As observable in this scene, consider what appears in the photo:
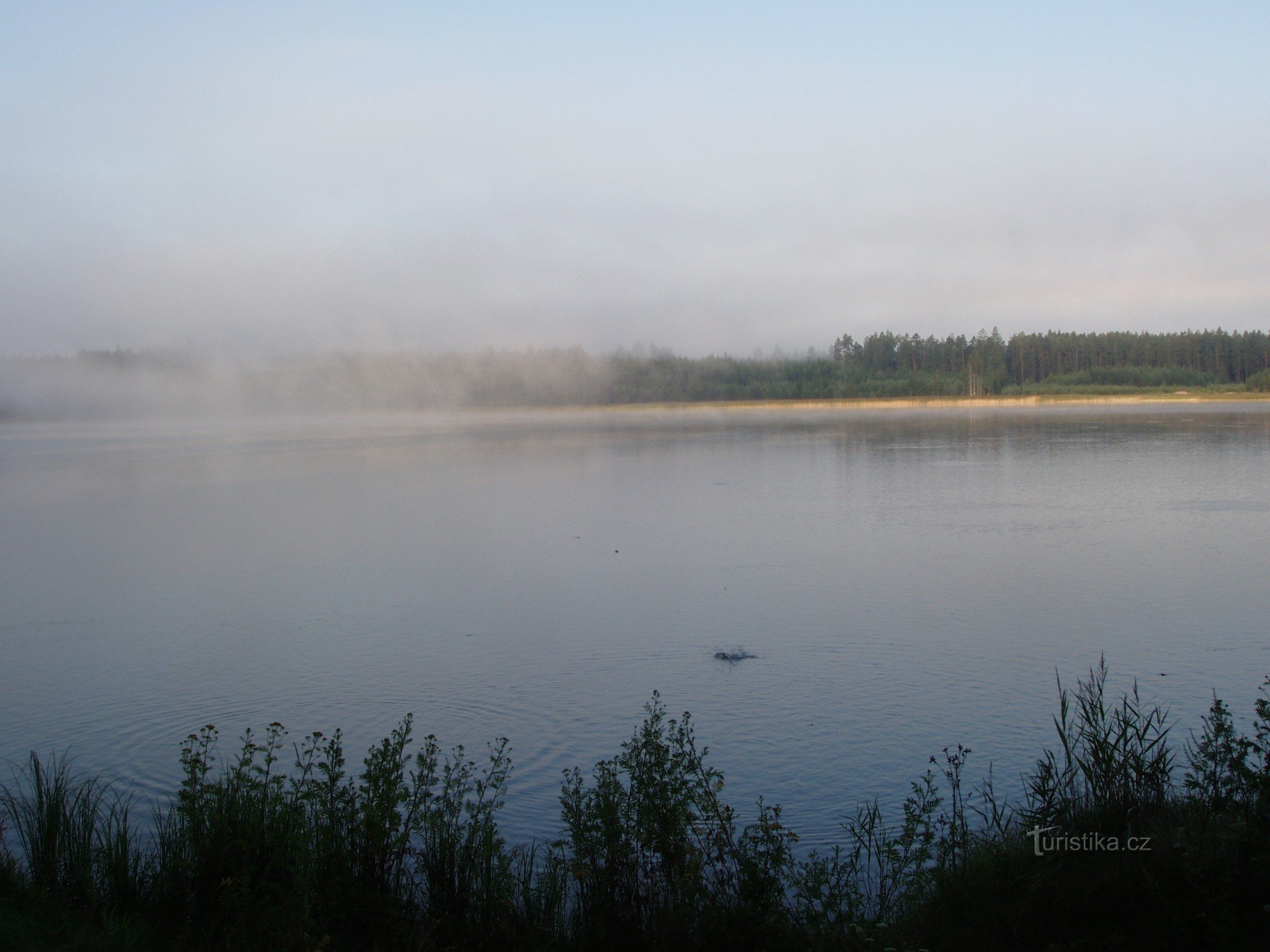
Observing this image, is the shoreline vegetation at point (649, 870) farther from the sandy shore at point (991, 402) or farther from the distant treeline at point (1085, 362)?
the distant treeline at point (1085, 362)

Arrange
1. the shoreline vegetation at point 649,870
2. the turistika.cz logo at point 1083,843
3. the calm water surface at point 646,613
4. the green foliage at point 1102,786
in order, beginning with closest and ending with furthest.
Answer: the shoreline vegetation at point 649,870 → the turistika.cz logo at point 1083,843 → the green foliage at point 1102,786 → the calm water surface at point 646,613

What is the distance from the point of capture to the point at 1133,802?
3.20m

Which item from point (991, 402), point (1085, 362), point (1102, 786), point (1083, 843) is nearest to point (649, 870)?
point (1083, 843)

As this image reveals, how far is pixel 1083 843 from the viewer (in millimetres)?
3016

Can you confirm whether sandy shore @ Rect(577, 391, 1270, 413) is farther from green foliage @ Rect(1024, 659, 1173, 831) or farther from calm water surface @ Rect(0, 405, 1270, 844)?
green foliage @ Rect(1024, 659, 1173, 831)

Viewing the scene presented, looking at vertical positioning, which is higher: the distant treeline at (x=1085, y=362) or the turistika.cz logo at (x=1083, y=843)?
the distant treeline at (x=1085, y=362)

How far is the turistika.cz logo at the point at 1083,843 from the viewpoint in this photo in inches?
115

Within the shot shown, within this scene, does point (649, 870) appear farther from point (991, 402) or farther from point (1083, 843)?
point (991, 402)

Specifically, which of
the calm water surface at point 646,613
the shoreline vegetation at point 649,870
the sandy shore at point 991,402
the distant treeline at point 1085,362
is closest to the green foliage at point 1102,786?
the shoreline vegetation at point 649,870

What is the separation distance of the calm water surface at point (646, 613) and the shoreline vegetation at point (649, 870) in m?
0.51

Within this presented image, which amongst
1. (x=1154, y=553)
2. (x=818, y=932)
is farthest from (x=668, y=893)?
(x=1154, y=553)

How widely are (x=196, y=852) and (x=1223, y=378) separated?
311 feet

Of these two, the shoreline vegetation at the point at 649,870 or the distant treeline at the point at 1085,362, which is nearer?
the shoreline vegetation at the point at 649,870

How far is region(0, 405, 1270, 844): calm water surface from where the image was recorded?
15.8ft
